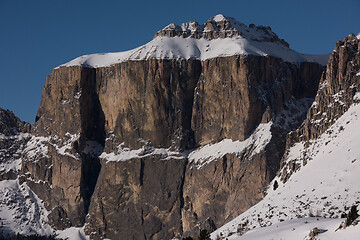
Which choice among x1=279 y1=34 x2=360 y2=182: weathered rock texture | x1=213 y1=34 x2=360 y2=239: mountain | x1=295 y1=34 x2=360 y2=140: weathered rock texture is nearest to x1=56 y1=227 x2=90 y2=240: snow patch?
x1=213 y1=34 x2=360 y2=239: mountain

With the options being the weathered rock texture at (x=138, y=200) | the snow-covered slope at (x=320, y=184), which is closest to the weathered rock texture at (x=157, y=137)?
the weathered rock texture at (x=138, y=200)

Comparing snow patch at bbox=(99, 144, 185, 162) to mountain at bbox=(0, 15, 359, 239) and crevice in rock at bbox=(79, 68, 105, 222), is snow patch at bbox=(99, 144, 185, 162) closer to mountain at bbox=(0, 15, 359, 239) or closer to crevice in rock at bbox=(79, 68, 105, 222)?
mountain at bbox=(0, 15, 359, 239)

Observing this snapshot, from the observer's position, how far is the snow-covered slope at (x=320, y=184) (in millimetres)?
93100

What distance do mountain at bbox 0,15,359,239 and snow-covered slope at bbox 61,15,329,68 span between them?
14.4 inches

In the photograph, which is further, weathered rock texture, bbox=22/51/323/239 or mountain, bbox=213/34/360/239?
weathered rock texture, bbox=22/51/323/239

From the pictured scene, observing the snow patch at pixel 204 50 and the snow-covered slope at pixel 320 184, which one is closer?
the snow-covered slope at pixel 320 184

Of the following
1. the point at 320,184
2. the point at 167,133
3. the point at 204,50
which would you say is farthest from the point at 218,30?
the point at 320,184

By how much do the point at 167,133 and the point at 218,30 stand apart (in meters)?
29.1

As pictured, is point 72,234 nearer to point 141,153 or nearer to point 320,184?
point 141,153

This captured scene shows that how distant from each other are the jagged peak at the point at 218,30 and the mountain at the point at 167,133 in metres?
0.35

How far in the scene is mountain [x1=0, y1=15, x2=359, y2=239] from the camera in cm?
16338

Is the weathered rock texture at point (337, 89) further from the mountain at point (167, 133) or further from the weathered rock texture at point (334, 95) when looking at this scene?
the mountain at point (167, 133)

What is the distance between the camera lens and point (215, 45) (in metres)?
184

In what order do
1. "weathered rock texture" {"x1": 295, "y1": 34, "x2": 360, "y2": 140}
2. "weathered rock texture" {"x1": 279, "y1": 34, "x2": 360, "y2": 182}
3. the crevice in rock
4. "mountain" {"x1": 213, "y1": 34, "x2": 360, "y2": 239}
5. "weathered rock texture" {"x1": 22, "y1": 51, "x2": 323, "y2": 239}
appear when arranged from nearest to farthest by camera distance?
1. "mountain" {"x1": 213, "y1": 34, "x2": 360, "y2": 239}
2. "weathered rock texture" {"x1": 279, "y1": 34, "x2": 360, "y2": 182}
3. "weathered rock texture" {"x1": 295, "y1": 34, "x2": 360, "y2": 140}
4. "weathered rock texture" {"x1": 22, "y1": 51, "x2": 323, "y2": 239}
5. the crevice in rock
